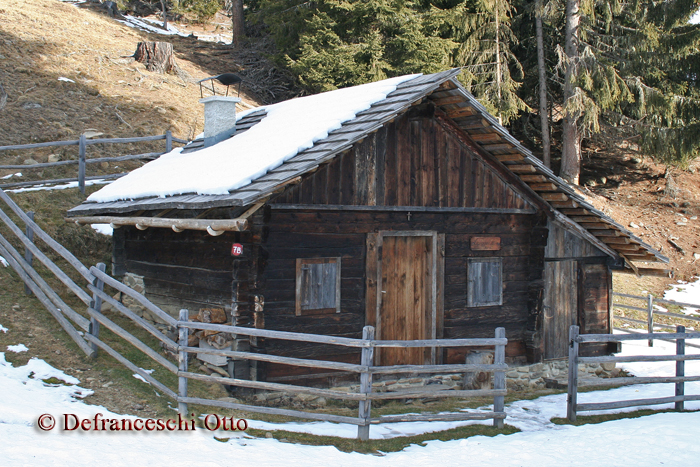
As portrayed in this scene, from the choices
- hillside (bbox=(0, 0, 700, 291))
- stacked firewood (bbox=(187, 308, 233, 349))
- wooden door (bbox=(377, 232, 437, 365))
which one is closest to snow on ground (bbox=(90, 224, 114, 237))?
hillside (bbox=(0, 0, 700, 291))

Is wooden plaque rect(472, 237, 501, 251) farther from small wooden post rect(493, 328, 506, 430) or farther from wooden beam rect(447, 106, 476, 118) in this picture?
small wooden post rect(493, 328, 506, 430)

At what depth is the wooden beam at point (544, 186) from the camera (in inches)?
426

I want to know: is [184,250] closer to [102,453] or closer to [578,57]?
[102,453]

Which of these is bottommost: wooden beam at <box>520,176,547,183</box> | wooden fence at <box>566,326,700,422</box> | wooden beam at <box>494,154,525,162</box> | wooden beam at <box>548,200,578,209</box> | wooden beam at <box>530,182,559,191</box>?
wooden fence at <box>566,326,700,422</box>

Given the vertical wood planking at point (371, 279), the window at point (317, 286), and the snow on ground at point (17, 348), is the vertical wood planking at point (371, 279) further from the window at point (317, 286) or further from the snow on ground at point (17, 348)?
the snow on ground at point (17, 348)

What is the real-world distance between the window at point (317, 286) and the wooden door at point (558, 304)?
439cm

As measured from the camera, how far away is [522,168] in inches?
425

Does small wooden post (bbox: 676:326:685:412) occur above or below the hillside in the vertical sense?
below

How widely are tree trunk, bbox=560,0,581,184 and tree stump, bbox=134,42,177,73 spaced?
16136 mm

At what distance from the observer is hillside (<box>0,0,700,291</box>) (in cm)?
2106

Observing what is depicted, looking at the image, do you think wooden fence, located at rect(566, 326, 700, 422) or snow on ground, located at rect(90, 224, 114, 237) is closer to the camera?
wooden fence, located at rect(566, 326, 700, 422)

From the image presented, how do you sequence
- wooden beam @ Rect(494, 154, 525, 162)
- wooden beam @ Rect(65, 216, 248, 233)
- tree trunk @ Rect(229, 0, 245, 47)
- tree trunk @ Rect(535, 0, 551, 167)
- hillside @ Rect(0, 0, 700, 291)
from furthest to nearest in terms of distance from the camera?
tree trunk @ Rect(229, 0, 245, 47) → tree trunk @ Rect(535, 0, 551, 167) → hillside @ Rect(0, 0, 700, 291) → wooden beam @ Rect(494, 154, 525, 162) → wooden beam @ Rect(65, 216, 248, 233)

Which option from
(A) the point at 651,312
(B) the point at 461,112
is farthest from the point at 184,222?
(A) the point at 651,312

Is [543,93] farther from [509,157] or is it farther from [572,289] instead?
[509,157]
